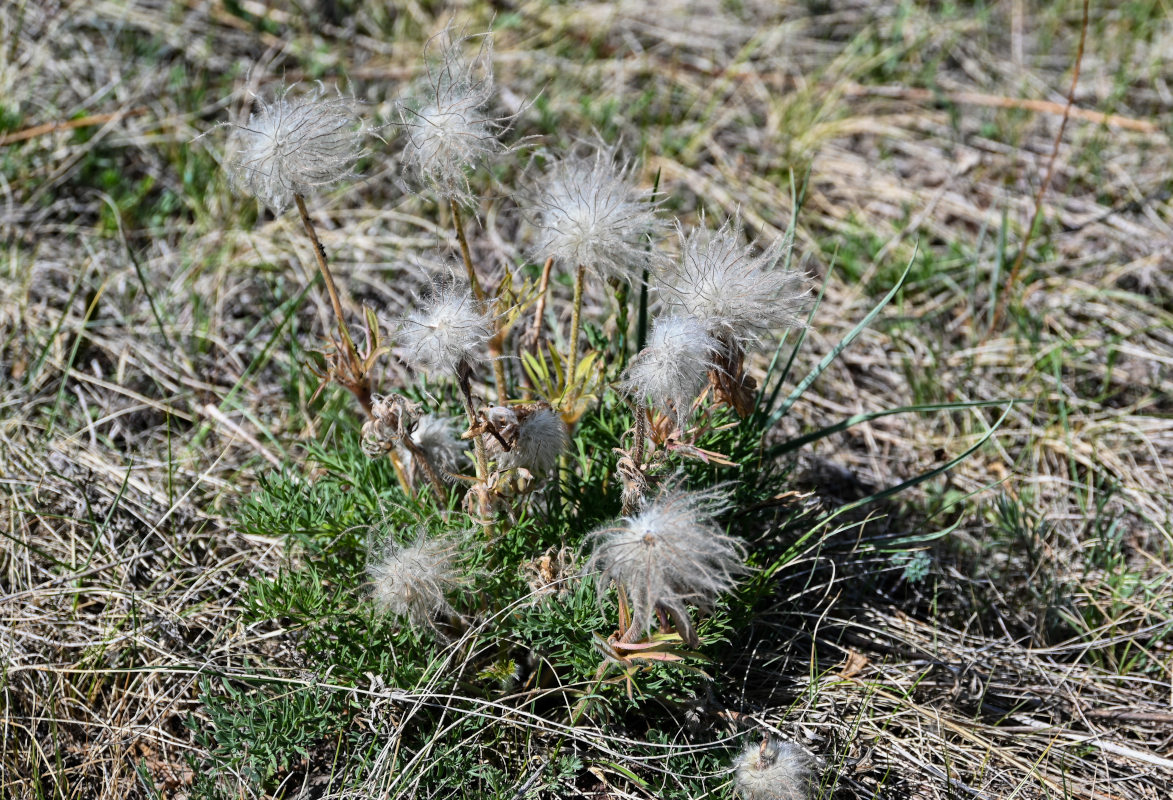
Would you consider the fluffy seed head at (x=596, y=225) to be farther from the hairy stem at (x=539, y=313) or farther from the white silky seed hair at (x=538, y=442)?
the white silky seed hair at (x=538, y=442)

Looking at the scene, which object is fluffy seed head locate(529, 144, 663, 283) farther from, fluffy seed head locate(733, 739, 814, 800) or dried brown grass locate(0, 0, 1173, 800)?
fluffy seed head locate(733, 739, 814, 800)

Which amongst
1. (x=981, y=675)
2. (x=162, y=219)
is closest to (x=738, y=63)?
(x=162, y=219)

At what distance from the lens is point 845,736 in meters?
2.55

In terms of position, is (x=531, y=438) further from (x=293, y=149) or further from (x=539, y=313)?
(x=293, y=149)

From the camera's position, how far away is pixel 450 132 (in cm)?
215

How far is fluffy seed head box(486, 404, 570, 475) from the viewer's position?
2221mm

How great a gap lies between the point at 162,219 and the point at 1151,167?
453 centimetres

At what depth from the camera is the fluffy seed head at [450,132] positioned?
7.06 ft

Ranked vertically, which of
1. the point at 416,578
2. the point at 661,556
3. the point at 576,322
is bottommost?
the point at 416,578

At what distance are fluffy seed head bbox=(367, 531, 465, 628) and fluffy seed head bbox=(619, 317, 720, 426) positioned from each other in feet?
2.18

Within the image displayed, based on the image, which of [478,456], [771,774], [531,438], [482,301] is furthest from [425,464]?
[771,774]

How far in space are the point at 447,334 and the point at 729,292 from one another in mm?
617

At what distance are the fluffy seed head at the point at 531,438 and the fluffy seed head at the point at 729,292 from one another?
1.34ft

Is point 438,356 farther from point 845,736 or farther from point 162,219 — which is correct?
point 162,219
